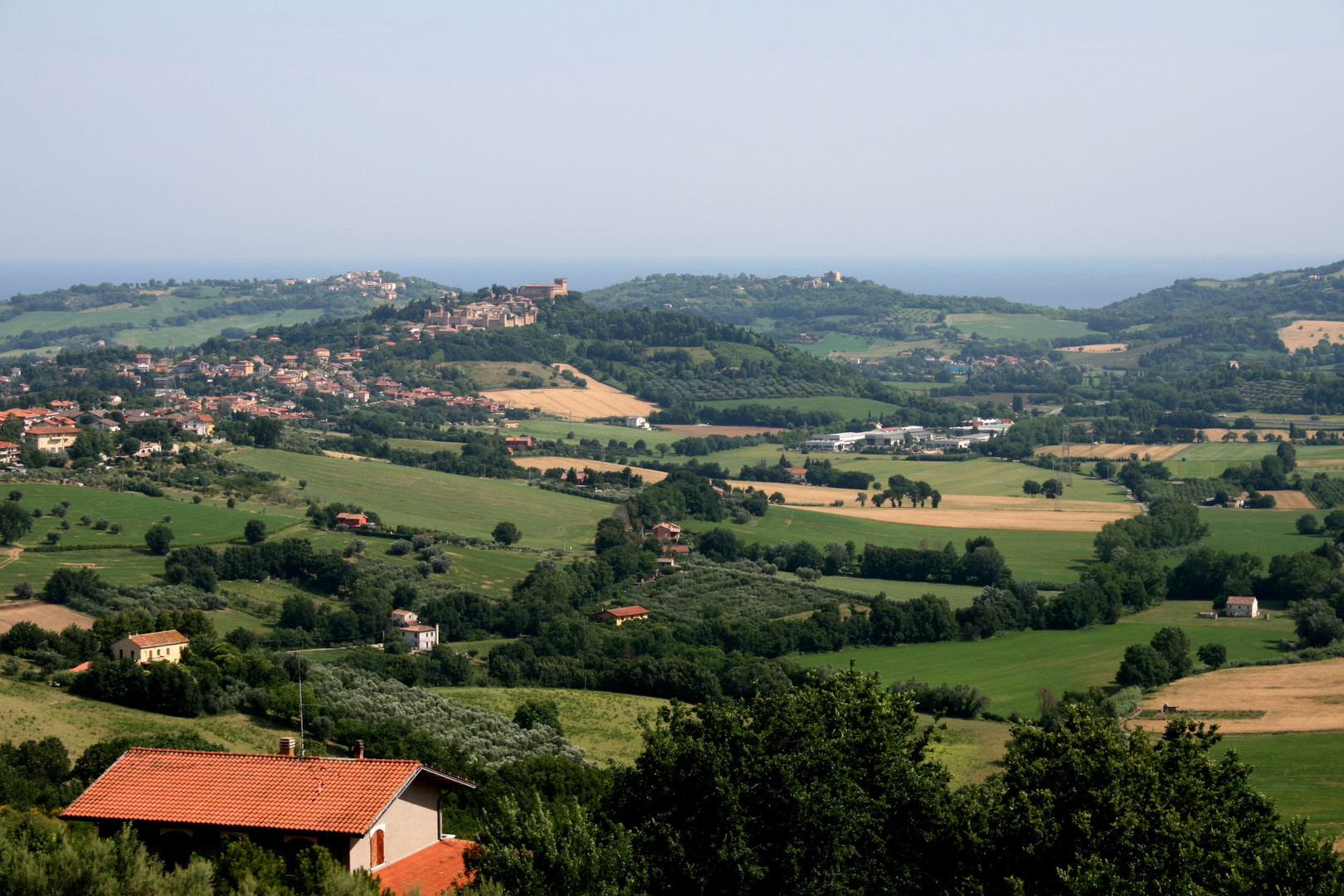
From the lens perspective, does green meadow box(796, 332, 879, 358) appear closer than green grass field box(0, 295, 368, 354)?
No

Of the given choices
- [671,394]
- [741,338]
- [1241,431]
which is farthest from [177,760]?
[741,338]

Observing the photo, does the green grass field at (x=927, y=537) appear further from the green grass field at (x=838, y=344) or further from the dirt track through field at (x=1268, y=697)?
the green grass field at (x=838, y=344)

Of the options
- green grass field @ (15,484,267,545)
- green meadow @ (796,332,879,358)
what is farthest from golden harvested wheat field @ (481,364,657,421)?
green meadow @ (796,332,879,358)

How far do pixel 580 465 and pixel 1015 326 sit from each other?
113 meters

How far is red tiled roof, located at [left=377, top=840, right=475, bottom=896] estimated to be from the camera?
14377 mm

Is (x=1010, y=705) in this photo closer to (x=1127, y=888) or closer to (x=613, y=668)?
(x=613, y=668)

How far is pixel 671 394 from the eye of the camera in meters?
117

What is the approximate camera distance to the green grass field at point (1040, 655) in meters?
39.2

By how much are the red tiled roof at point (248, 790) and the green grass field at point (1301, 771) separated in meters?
17.0

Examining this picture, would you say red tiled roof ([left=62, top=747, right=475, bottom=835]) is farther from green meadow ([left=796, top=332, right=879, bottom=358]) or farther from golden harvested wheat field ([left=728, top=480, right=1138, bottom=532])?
green meadow ([left=796, top=332, right=879, bottom=358])

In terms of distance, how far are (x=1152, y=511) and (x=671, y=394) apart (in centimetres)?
5857

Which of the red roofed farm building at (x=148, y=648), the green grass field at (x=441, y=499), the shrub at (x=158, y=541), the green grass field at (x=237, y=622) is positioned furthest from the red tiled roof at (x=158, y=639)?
the green grass field at (x=441, y=499)

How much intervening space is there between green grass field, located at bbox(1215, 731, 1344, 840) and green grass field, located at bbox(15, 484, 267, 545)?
38190 millimetres

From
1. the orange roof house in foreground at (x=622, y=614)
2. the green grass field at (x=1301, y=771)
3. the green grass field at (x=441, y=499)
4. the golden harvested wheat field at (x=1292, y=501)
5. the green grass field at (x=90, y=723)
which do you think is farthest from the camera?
the golden harvested wheat field at (x=1292, y=501)
